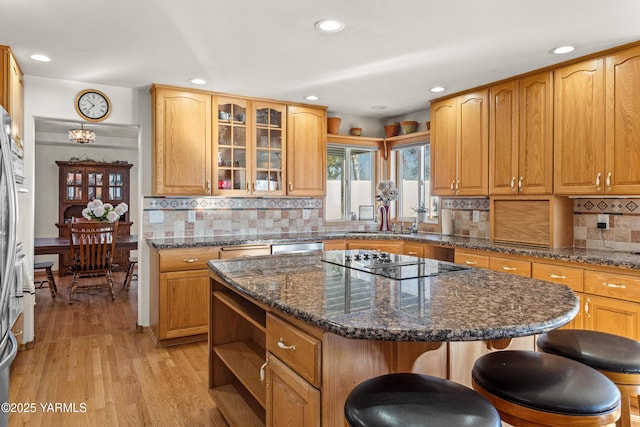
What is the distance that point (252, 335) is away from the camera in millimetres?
2541

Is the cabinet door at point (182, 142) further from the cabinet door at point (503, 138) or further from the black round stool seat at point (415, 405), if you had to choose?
the black round stool seat at point (415, 405)

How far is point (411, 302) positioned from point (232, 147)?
10.3ft

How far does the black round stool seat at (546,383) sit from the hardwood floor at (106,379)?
1607 mm

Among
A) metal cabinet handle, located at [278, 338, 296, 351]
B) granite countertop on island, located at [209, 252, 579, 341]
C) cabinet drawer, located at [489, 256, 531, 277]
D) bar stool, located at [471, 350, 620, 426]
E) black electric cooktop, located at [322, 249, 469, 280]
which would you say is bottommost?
bar stool, located at [471, 350, 620, 426]

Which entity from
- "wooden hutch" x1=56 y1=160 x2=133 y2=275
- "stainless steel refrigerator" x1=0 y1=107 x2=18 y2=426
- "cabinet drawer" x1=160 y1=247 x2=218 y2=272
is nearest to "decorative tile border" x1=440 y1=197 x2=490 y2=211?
"cabinet drawer" x1=160 y1=247 x2=218 y2=272

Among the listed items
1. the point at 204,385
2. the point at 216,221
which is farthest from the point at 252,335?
the point at 216,221

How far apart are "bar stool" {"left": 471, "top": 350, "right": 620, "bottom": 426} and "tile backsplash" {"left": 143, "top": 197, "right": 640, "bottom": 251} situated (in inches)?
90.0

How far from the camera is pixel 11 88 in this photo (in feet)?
9.50

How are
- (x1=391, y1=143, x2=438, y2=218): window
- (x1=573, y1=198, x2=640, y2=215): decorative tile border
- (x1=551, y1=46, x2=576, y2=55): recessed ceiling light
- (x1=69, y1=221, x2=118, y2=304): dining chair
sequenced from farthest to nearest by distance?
(x1=69, y1=221, x2=118, y2=304): dining chair, (x1=391, y1=143, x2=438, y2=218): window, (x1=573, y1=198, x2=640, y2=215): decorative tile border, (x1=551, y1=46, x2=576, y2=55): recessed ceiling light

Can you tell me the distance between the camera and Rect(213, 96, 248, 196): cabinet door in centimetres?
405

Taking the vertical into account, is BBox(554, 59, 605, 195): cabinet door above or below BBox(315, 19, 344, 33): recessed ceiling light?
below

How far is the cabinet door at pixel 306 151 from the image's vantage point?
14.5ft

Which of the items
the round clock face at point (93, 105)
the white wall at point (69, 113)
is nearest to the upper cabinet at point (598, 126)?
the white wall at point (69, 113)

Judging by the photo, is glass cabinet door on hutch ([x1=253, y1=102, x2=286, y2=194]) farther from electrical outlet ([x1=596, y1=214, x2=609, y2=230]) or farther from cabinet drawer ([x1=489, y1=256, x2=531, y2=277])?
electrical outlet ([x1=596, y1=214, x2=609, y2=230])
